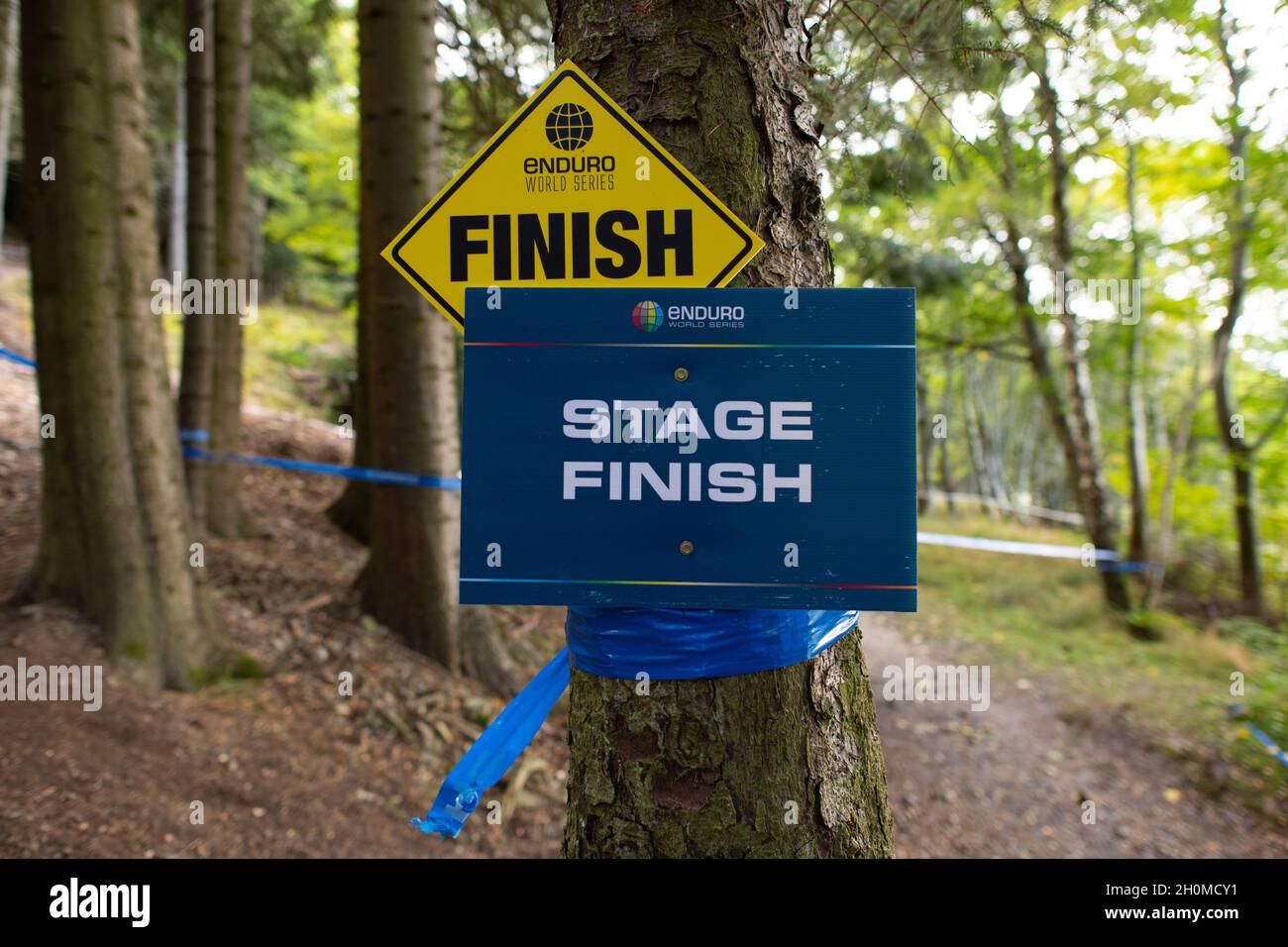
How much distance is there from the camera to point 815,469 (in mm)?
1477

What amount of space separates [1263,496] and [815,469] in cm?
1285

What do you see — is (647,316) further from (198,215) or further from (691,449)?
(198,215)

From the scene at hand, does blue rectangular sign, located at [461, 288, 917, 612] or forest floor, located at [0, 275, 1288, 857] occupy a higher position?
blue rectangular sign, located at [461, 288, 917, 612]

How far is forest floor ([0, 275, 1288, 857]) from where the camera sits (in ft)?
11.3

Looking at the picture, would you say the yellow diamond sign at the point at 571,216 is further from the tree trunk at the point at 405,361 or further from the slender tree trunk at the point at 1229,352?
the slender tree trunk at the point at 1229,352

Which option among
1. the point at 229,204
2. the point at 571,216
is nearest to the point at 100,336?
the point at 571,216

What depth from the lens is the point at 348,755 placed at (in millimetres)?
4262

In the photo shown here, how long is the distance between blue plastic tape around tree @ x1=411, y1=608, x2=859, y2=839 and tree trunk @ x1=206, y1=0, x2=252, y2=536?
6111 mm

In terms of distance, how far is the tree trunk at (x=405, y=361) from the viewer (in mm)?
5184

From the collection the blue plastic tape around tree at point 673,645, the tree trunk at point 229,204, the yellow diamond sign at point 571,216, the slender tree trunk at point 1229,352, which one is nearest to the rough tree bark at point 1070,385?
the slender tree trunk at point 1229,352

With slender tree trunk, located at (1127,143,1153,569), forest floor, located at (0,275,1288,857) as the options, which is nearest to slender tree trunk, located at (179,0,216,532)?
forest floor, located at (0,275,1288,857)

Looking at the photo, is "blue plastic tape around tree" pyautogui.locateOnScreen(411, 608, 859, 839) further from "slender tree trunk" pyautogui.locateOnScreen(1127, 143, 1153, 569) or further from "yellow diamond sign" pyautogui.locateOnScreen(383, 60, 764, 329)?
"slender tree trunk" pyautogui.locateOnScreen(1127, 143, 1153, 569)

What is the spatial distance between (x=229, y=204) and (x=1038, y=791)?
8.59 m
